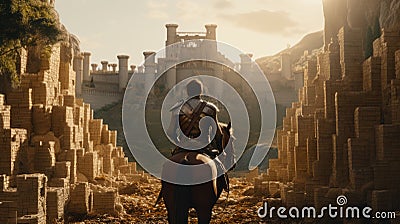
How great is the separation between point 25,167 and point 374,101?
8842mm

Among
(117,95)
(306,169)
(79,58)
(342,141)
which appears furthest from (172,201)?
(117,95)

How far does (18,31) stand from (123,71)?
1329 inches

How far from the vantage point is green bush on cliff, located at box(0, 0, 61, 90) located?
688 inches

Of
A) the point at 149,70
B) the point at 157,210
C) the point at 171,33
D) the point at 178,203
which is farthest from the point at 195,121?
the point at 171,33

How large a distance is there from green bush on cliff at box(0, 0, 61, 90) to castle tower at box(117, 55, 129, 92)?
31717mm

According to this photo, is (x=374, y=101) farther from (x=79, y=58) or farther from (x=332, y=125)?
(x=79, y=58)

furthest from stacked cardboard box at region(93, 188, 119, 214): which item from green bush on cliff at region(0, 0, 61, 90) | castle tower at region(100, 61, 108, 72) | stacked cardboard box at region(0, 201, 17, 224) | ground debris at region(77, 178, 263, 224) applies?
castle tower at region(100, 61, 108, 72)

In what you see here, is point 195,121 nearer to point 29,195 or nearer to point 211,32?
point 29,195

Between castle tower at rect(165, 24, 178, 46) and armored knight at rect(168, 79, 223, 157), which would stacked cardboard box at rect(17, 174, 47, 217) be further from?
castle tower at rect(165, 24, 178, 46)

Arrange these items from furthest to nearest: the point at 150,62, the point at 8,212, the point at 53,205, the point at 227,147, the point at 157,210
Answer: the point at 150,62
the point at 157,210
the point at 53,205
the point at 8,212
the point at 227,147

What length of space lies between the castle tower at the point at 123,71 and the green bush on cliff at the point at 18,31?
31.7 metres

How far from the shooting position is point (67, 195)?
49.5 ft

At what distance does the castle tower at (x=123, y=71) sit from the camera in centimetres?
5128

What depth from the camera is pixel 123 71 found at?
5188 cm
